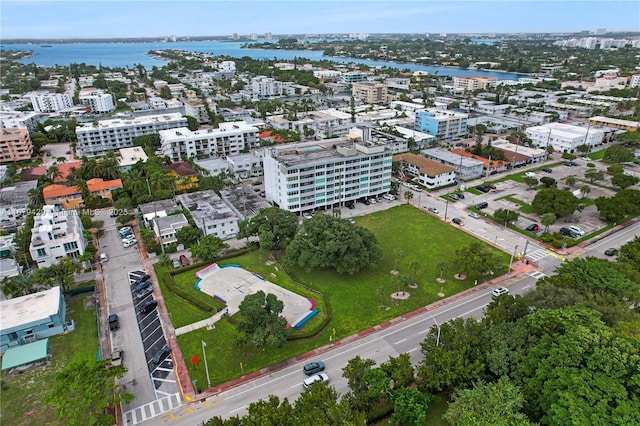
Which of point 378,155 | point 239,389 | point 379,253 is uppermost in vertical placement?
point 378,155

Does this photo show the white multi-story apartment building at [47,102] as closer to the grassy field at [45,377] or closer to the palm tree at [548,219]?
the grassy field at [45,377]

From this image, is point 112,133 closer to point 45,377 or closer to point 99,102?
point 99,102

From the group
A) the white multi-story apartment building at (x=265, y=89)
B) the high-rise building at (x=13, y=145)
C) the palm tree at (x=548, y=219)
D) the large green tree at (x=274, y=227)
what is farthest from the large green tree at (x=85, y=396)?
the white multi-story apartment building at (x=265, y=89)

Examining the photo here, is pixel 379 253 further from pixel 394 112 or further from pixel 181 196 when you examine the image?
pixel 394 112

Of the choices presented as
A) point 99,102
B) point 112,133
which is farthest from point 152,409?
point 99,102

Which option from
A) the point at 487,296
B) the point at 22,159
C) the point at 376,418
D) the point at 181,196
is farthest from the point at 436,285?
the point at 22,159

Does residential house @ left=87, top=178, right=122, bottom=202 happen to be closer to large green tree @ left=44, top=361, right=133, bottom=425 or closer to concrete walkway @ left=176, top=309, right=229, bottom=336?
concrete walkway @ left=176, top=309, right=229, bottom=336

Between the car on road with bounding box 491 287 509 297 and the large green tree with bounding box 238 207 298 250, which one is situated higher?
the large green tree with bounding box 238 207 298 250

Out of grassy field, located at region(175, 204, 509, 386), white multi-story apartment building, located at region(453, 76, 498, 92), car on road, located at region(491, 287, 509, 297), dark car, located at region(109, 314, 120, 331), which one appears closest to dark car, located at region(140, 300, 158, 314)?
grassy field, located at region(175, 204, 509, 386)
